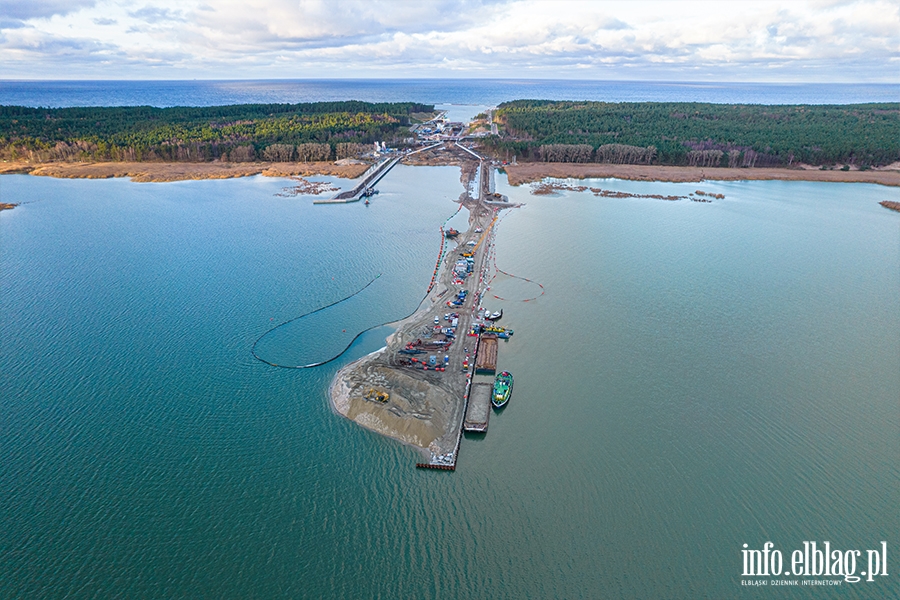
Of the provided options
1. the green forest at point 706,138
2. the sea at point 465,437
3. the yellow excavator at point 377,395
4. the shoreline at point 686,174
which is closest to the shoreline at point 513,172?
the shoreline at point 686,174

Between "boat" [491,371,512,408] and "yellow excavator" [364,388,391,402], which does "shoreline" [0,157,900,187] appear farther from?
"yellow excavator" [364,388,391,402]

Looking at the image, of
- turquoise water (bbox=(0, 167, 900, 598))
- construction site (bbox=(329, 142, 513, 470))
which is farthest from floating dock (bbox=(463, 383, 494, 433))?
turquoise water (bbox=(0, 167, 900, 598))

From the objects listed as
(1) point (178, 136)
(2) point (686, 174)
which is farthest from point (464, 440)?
(1) point (178, 136)

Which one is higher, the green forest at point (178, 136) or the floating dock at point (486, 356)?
the green forest at point (178, 136)

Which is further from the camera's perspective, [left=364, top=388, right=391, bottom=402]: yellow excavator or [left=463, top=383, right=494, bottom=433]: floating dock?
[left=364, top=388, right=391, bottom=402]: yellow excavator

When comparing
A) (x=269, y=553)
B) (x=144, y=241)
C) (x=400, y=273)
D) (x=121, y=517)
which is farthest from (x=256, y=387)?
(x=144, y=241)

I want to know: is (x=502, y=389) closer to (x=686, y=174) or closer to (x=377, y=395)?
(x=377, y=395)

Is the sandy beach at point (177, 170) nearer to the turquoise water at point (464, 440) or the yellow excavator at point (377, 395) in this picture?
the turquoise water at point (464, 440)
